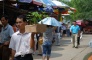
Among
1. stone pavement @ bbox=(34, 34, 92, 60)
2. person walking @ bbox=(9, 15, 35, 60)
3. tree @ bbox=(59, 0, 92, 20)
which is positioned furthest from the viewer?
tree @ bbox=(59, 0, 92, 20)

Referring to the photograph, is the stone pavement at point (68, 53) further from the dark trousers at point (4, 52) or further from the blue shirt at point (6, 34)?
the blue shirt at point (6, 34)

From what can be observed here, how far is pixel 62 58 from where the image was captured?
1222cm

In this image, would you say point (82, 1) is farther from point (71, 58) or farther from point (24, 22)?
point (24, 22)

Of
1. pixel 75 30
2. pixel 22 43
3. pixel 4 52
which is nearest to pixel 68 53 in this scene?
pixel 75 30

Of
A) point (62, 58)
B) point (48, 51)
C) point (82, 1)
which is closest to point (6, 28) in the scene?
point (48, 51)

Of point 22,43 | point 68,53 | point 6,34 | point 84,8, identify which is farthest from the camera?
point 84,8

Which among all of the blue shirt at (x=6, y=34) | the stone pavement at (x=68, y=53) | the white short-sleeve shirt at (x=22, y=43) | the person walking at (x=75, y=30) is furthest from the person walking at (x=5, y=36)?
the person walking at (x=75, y=30)

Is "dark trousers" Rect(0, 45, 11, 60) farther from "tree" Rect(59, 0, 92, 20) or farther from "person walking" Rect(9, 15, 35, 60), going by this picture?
"tree" Rect(59, 0, 92, 20)

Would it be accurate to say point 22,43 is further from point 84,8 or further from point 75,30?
point 84,8

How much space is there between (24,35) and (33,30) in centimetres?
28

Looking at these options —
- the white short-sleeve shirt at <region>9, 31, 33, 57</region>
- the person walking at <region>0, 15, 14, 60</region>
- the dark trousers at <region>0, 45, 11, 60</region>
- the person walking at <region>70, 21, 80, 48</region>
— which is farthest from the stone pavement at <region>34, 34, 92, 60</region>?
the white short-sleeve shirt at <region>9, 31, 33, 57</region>

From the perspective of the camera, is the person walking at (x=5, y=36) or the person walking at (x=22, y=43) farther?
the person walking at (x=5, y=36)

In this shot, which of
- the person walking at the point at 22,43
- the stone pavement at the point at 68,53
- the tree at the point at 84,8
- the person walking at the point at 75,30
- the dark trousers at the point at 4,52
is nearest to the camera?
the person walking at the point at 22,43

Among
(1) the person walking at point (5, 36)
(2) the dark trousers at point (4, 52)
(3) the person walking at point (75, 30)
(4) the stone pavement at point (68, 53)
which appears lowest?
(4) the stone pavement at point (68, 53)
